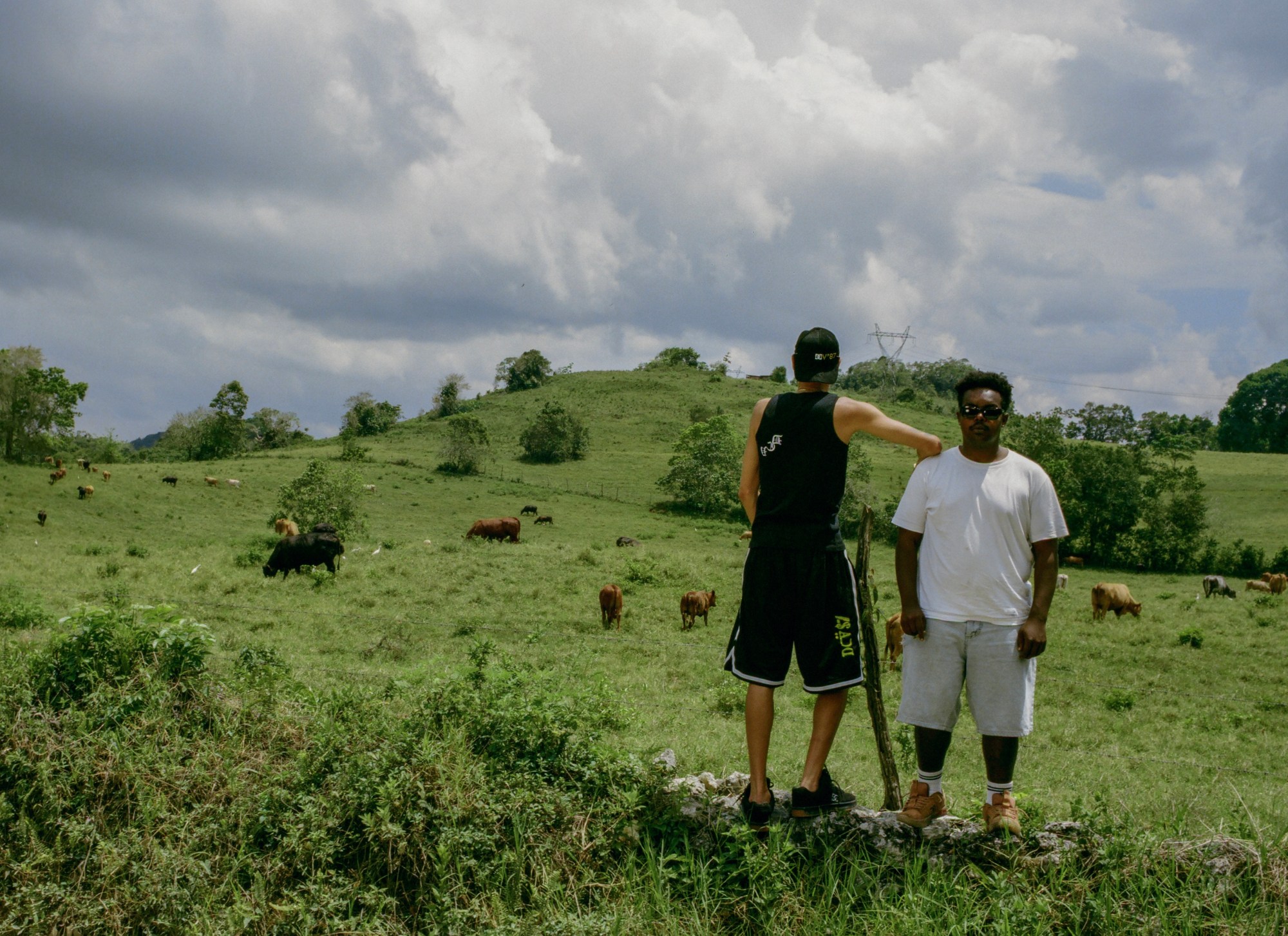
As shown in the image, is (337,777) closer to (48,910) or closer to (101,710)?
(48,910)

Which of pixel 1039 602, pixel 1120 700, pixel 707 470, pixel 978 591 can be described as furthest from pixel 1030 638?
pixel 707 470

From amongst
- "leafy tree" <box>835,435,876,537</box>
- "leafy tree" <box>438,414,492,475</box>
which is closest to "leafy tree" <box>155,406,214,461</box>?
"leafy tree" <box>438,414,492,475</box>

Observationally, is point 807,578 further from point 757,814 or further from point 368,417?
point 368,417

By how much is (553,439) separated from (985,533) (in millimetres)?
69431

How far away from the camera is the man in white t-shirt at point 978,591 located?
4.27m

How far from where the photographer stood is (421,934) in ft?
14.4

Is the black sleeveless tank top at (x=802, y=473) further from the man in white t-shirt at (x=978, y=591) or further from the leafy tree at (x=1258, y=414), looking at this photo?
the leafy tree at (x=1258, y=414)

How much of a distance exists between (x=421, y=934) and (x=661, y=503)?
52.5m

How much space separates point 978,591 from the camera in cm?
429

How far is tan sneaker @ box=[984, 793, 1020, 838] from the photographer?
4.32 metres

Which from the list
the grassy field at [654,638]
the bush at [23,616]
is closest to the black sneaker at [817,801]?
the grassy field at [654,638]

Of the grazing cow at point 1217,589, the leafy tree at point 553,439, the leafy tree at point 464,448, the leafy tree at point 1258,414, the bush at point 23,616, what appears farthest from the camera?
the leafy tree at point 1258,414

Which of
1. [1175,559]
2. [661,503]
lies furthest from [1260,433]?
[661,503]

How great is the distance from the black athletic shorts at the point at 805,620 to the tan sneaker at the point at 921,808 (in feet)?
2.14
